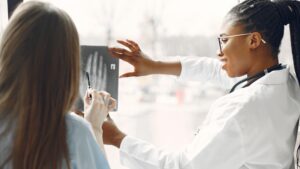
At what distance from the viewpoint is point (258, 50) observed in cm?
129

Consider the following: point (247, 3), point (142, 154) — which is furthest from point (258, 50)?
point (142, 154)

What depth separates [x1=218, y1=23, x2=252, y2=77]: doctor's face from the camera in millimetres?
1282

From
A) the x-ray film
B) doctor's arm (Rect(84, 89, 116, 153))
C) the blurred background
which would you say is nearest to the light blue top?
doctor's arm (Rect(84, 89, 116, 153))

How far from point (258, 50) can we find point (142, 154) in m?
0.51

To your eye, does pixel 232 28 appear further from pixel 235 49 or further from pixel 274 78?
pixel 274 78

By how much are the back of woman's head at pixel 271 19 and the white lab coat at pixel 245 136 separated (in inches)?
3.7

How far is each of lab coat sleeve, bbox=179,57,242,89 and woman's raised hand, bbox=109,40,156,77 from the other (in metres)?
0.14

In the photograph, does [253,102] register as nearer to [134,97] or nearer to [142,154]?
[142,154]

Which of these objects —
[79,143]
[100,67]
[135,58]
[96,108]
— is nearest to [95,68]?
[100,67]

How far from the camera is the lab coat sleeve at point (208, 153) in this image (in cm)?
119

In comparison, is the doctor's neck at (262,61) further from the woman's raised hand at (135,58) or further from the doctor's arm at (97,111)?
the doctor's arm at (97,111)

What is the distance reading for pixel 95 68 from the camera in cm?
145

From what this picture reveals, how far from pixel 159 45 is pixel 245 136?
2.26 feet

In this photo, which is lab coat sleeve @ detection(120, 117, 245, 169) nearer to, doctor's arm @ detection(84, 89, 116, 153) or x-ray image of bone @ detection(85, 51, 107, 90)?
doctor's arm @ detection(84, 89, 116, 153)
